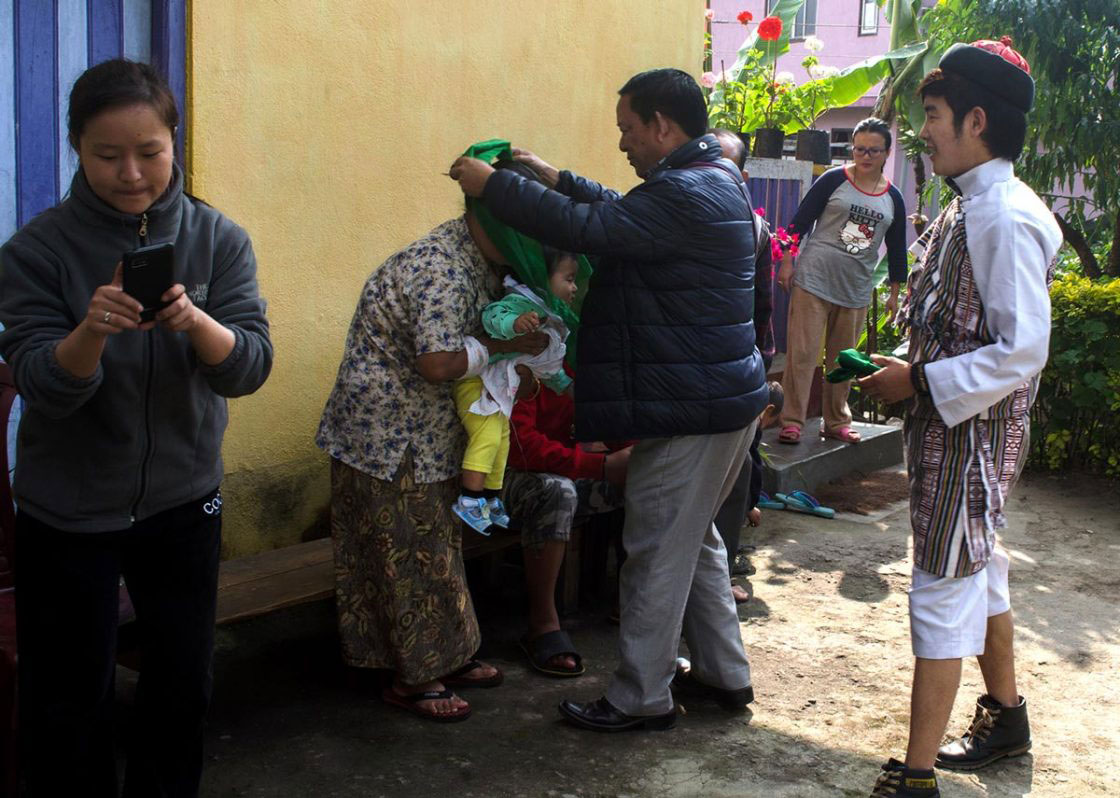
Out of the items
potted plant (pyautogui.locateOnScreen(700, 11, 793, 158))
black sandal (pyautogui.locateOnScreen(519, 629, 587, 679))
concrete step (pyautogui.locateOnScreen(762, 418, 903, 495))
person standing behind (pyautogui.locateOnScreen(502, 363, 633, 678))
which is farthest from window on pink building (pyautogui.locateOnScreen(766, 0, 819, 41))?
black sandal (pyautogui.locateOnScreen(519, 629, 587, 679))

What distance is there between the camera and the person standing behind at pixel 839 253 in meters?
7.51

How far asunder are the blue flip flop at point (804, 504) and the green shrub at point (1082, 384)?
1881mm

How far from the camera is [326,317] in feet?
16.6

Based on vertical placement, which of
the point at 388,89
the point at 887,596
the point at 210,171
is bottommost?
the point at 887,596

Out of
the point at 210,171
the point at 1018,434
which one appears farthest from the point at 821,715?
the point at 210,171

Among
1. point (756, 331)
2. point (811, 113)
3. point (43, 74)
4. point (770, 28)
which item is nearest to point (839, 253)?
point (756, 331)

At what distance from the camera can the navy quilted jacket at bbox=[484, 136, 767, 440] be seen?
357 cm

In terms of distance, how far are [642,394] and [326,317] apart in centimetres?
187

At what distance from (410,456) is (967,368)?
68.7 inches

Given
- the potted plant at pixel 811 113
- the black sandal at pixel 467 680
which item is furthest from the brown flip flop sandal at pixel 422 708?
the potted plant at pixel 811 113

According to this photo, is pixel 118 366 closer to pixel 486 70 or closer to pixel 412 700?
pixel 412 700

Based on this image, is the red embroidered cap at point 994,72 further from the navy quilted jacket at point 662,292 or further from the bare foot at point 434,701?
the bare foot at point 434,701

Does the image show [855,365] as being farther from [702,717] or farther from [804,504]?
[804,504]

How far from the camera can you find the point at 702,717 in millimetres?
4211
